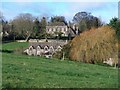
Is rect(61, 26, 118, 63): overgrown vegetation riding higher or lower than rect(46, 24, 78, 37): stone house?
lower

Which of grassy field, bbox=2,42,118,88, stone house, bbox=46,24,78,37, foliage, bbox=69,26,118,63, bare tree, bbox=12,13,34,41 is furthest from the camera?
stone house, bbox=46,24,78,37

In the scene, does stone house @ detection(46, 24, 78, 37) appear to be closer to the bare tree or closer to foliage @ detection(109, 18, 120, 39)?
the bare tree

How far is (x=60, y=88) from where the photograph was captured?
34.0ft

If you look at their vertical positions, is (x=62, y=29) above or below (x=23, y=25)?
above

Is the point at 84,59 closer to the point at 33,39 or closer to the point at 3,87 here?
the point at 3,87

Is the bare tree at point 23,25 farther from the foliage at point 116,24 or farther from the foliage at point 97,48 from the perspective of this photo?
the foliage at point 97,48

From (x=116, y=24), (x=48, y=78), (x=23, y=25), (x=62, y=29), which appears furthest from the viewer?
(x=62, y=29)

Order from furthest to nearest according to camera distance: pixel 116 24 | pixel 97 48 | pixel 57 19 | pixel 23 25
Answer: pixel 57 19
pixel 23 25
pixel 116 24
pixel 97 48

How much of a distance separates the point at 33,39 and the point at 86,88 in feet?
299

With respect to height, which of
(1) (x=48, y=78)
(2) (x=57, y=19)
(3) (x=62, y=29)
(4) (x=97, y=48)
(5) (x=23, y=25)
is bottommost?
(1) (x=48, y=78)

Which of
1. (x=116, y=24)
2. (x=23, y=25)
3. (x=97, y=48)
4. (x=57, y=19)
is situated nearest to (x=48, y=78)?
(x=97, y=48)

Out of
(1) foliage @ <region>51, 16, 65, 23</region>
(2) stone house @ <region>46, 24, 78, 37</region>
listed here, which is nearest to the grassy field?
(2) stone house @ <region>46, 24, 78, 37</region>

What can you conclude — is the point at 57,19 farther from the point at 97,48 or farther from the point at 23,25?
the point at 97,48

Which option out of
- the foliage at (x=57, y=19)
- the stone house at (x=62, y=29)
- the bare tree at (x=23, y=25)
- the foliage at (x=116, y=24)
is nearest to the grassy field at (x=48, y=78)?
the foliage at (x=116, y=24)
